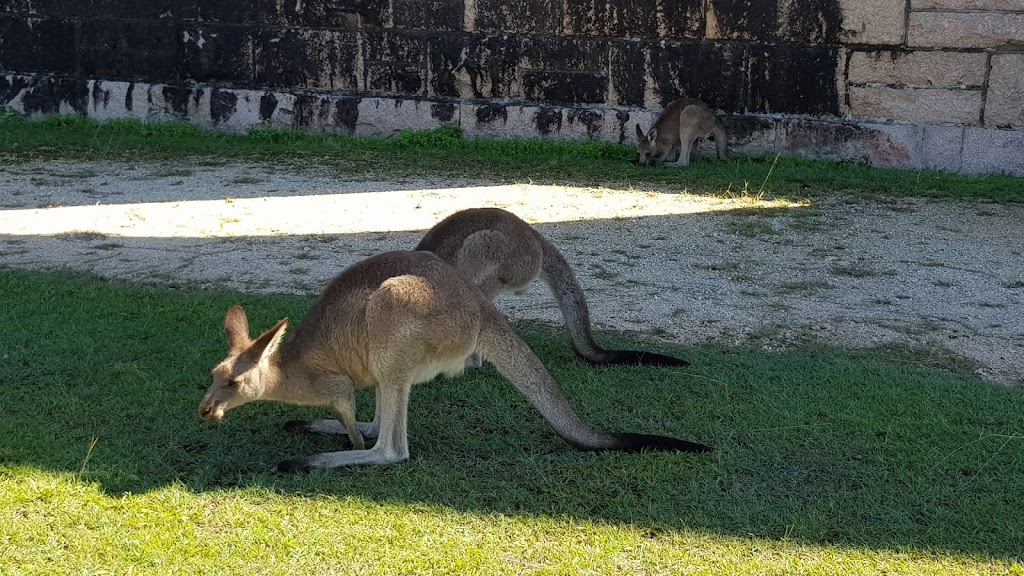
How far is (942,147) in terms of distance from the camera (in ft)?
28.8

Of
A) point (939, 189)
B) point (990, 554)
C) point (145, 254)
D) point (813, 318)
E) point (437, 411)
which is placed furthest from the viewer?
point (939, 189)

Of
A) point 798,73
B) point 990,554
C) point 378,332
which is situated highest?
point 798,73

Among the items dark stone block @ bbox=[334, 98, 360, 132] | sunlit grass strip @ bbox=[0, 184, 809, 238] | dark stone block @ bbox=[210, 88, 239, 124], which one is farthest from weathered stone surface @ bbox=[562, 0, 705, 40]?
dark stone block @ bbox=[210, 88, 239, 124]

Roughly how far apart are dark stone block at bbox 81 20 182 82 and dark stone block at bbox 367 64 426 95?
1858 millimetres

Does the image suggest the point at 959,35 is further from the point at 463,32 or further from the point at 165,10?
the point at 165,10

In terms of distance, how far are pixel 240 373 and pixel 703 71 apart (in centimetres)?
670

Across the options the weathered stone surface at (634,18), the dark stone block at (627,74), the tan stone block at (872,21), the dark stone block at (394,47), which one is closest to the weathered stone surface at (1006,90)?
the tan stone block at (872,21)

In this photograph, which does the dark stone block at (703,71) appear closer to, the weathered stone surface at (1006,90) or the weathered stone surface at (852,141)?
the weathered stone surface at (852,141)

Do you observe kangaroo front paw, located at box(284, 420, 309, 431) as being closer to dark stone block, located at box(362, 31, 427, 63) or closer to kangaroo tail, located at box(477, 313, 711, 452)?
kangaroo tail, located at box(477, 313, 711, 452)

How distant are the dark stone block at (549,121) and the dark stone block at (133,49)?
343 cm

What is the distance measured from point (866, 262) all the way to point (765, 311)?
1243 millimetres

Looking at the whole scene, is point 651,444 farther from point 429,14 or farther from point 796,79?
point 429,14

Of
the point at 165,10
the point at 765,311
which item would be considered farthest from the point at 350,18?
the point at 765,311

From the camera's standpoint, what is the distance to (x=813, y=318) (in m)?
5.33
